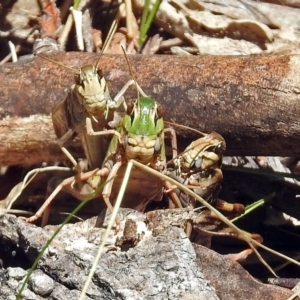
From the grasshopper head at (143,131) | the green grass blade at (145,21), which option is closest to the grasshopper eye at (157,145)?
the grasshopper head at (143,131)

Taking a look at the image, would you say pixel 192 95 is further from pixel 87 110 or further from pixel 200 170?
pixel 87 110

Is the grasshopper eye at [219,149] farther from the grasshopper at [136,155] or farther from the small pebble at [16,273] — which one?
the small pebble at [16,273]

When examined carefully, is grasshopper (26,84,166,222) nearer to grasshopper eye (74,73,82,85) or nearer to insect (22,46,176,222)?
insect (22,46,176,222)


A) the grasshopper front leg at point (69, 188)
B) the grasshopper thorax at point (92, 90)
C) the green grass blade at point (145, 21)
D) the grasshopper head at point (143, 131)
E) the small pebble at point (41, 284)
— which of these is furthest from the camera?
the green grass blade at point (145, 21)

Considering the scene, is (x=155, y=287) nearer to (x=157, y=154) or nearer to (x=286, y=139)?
(x=157, y=154)

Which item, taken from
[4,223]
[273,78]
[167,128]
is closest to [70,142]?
[167,128]

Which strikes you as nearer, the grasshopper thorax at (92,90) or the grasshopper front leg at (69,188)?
the grasshopper thorax at (92,90)

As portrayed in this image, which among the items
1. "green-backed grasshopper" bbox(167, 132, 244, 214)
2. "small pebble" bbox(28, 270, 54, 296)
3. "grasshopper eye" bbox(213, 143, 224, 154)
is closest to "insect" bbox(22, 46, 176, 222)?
"green-backed grasshopper" bbox(167, 132, 244, 214)
